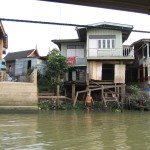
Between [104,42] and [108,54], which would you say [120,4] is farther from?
[104,42]

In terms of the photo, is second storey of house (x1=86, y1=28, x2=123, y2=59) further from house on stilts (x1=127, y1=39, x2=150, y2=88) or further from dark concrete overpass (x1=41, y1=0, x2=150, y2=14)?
dark concrete overpass (x1=41, y1=0, x2=150, y2=14)

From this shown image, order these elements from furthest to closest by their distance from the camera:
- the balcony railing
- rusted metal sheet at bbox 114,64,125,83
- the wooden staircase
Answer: the balcony railing < rusted metal sheet at bbox 114,64,125,83 < the wooden staircase

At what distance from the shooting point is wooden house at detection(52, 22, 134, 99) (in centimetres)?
2699

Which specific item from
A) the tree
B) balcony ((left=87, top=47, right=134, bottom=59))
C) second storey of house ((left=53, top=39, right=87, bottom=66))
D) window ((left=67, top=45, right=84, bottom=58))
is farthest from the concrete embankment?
window ((left=67, top=45, right=84, bottom=58))

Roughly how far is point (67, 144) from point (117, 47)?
64.8 feet

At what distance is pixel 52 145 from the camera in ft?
28.8

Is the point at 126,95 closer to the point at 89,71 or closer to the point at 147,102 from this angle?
the point at 147,102

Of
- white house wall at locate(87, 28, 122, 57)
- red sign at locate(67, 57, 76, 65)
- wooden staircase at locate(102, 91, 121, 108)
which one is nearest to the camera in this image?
wooden staircase at locate(102, 91, 121, 108)

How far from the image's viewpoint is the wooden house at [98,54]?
1063 inches

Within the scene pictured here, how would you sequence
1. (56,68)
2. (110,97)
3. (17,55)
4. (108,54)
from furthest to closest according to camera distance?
(17,55)
(108,54)
(56,68)
(110,97)

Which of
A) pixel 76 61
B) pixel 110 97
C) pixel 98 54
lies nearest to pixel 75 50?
pixel 76 61

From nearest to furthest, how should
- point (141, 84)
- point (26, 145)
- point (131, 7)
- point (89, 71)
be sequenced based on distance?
point (131, 7) < point (26, 145) < point (89, 71) < point (141, 84)

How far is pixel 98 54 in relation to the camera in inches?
1077

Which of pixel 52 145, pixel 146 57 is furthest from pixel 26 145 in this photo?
pixel 146 57
